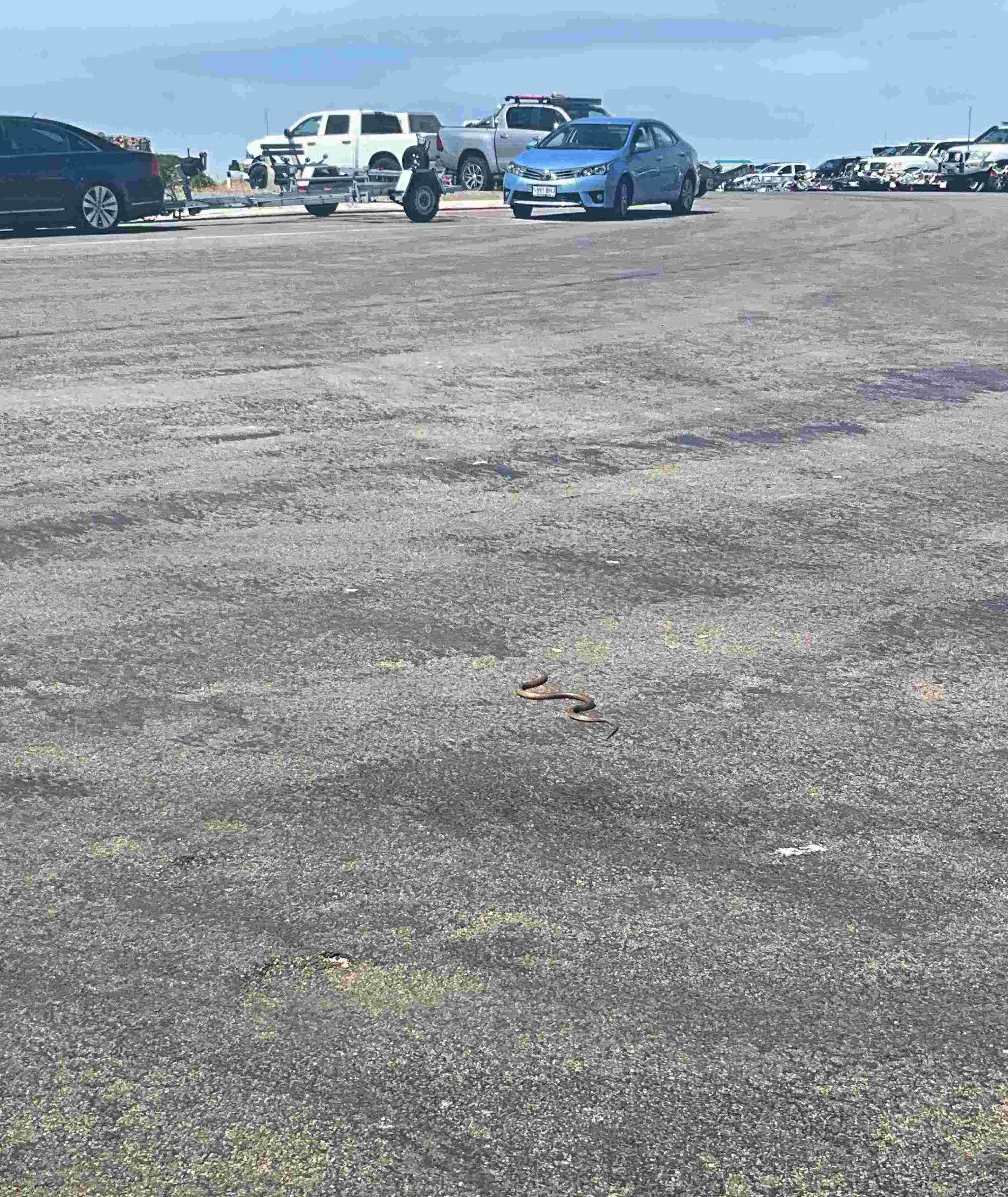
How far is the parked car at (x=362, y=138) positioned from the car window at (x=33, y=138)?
1193cm

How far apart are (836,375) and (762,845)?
725 cm

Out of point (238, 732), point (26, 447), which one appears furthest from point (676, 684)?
point (26, 447)

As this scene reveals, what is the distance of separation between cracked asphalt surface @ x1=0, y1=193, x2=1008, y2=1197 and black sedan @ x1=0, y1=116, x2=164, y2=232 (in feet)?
46.4

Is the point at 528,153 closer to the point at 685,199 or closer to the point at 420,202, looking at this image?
the point at 420,202

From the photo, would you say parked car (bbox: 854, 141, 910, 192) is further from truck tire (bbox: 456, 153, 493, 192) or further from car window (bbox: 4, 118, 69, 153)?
car window (bbox: 4, 118, 69, 153)

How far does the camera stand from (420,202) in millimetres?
26828

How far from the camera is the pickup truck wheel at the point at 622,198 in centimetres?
2633

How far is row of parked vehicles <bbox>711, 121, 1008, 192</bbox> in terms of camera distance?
4841 centimetres

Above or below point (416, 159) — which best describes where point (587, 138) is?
above

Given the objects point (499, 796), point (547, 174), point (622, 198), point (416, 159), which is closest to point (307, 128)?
point (416, 159)

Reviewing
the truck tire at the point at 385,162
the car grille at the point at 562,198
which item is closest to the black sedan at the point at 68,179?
the car grille at the point at 562,198

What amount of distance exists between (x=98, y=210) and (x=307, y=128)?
46.4 ft

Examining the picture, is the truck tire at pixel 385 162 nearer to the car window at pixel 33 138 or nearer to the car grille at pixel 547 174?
the car grille at pixel 547 174

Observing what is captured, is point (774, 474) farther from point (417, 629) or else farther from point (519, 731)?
point (519, 731)
